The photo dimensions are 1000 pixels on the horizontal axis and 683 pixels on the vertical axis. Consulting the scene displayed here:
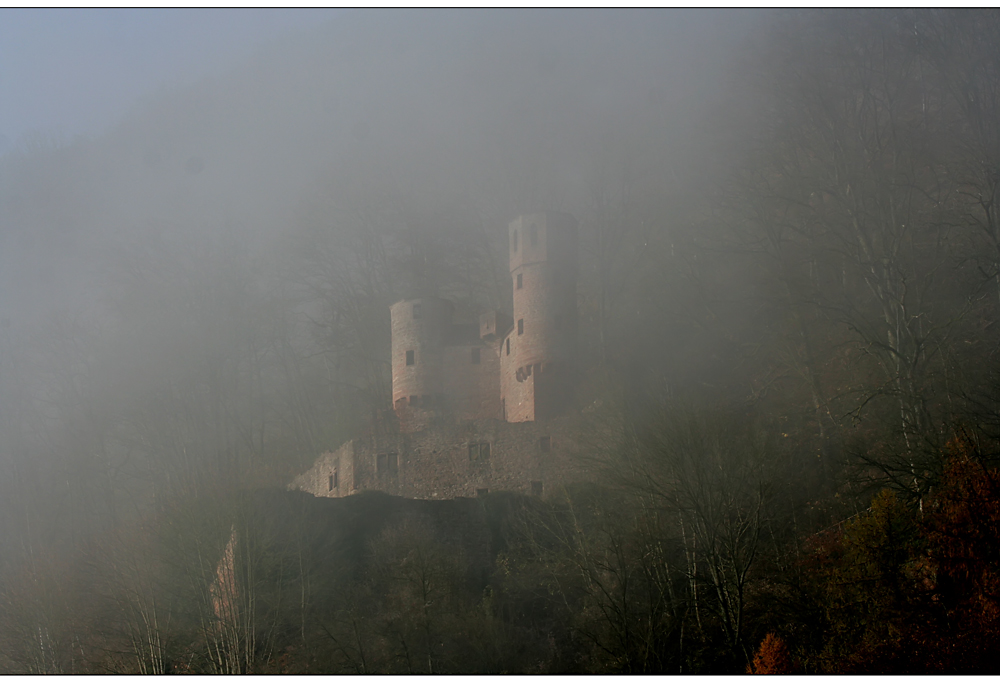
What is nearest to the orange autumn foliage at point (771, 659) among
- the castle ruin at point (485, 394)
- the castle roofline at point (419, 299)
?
the castle ruin at point (485, 394)

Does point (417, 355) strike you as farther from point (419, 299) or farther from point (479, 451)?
point (479, 451)

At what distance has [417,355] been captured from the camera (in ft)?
145

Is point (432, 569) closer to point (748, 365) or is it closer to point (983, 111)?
point (748, 365)

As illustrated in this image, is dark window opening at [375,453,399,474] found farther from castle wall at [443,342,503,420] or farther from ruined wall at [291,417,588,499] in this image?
castle wall at [443,342,503,420]

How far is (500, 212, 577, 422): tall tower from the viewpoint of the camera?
3994 centimetres

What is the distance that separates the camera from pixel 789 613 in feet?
74.5

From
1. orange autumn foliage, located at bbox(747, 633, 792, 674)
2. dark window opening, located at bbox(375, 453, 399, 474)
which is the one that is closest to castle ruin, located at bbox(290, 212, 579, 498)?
dark window opening, located at bbox(375, 453, 399, 474)

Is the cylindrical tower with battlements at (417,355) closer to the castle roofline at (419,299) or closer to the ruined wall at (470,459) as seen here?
the castle roofline at (419,299)

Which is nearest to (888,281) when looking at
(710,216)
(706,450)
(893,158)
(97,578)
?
(893,158)

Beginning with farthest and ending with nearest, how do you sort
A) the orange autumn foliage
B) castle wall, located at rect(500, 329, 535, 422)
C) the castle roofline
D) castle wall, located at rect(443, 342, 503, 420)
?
the castle roofline, castle wall, located at rect(443, 342, 503, 420), castle wall, located at rect(500, 329, 535, 422), the orange autumn foliage

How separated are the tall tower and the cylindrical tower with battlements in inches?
133

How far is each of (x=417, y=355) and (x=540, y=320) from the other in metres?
6.81

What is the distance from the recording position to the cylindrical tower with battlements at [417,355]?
43.3 m

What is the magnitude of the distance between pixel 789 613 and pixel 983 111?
49.1 ft
